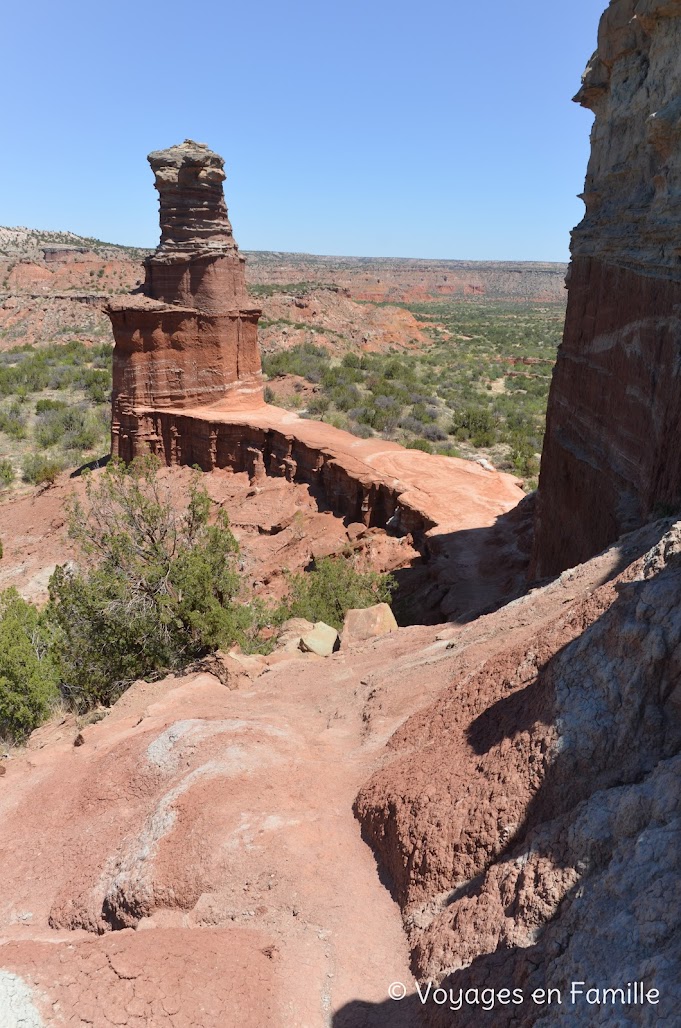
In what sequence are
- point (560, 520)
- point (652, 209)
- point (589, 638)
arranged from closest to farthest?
point (589, 638) → point (652, 209) → point (560, 520)

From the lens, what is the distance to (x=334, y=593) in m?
14.1

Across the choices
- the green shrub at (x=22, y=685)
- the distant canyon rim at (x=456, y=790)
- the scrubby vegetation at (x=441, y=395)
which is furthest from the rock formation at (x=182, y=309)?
the distant canyon rim at (x=456, y=790)

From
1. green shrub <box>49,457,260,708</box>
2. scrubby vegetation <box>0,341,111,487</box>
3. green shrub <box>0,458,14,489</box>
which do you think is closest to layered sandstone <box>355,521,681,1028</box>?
green shrub <box>49,457,260,708</box>

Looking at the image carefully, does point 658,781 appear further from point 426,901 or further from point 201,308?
point 201,308

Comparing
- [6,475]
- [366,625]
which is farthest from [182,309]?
[366,625]

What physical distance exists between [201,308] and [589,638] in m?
22.2

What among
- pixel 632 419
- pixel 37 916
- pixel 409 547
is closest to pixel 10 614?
pixel 37 916

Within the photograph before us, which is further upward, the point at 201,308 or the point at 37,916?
the point at 201,308

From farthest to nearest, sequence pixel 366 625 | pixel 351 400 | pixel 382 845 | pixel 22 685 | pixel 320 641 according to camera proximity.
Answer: pixel 351 400
pixel 366 625
pixel 320 641
pixel 22 685
pixel 382 845

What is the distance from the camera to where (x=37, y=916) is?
208 inches

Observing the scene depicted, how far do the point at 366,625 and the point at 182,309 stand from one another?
16773 mm

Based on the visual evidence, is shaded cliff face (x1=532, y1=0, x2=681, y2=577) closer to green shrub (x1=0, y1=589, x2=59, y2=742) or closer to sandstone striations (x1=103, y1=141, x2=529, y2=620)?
green shrub (x1=0, y1=589, x2=59, y2=742)

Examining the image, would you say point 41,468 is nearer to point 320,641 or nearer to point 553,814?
point 320,641

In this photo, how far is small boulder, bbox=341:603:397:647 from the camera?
1062cm
